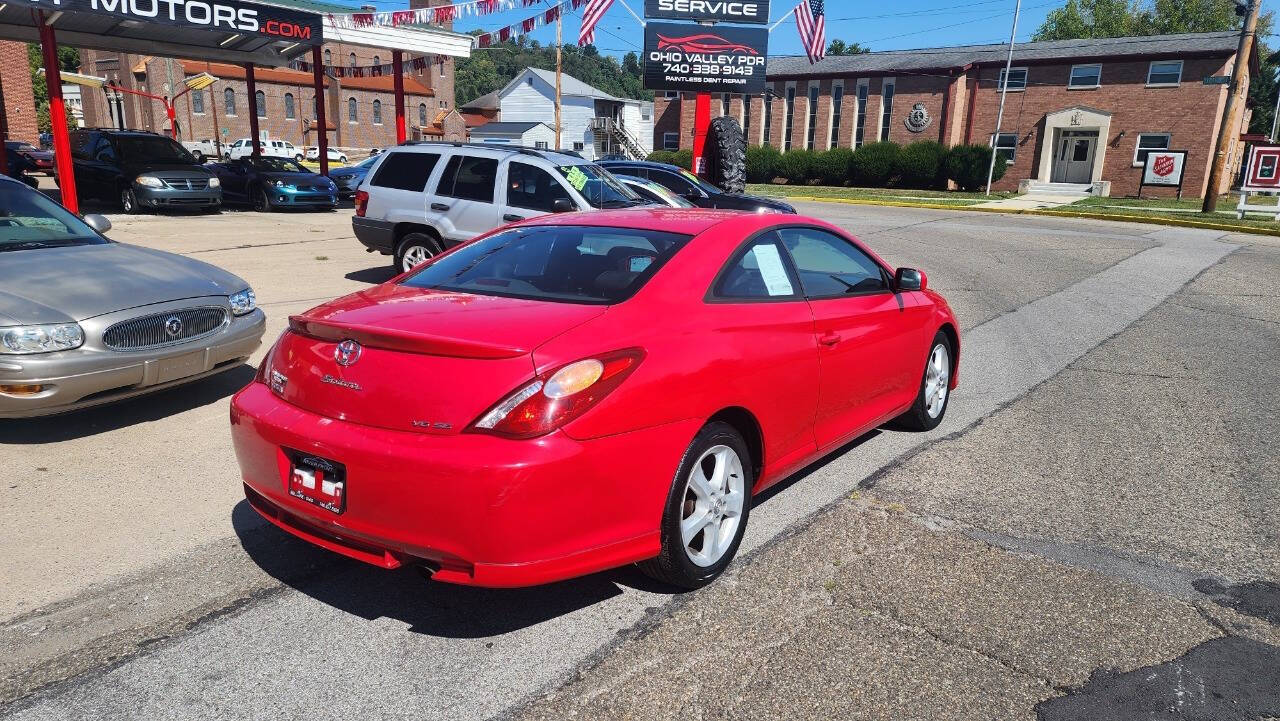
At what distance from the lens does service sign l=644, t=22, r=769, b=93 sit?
28719mm

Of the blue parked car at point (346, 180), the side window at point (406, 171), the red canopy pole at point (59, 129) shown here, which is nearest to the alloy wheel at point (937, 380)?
the side window at point (406, 171)

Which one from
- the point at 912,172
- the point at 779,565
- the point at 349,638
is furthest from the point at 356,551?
the point at 912,172

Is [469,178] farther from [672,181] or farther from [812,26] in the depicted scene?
[812,26]

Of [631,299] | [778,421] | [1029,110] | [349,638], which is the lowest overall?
[349,638]

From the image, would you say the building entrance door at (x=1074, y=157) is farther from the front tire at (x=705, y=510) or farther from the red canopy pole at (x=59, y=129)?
the front tire at (x=705, y=510)

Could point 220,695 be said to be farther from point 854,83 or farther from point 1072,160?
point 854,83

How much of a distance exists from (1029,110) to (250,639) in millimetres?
46036

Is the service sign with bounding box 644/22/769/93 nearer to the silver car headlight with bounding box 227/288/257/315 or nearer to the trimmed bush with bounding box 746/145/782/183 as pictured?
the trimmed bush with bounding box 746/145/782/183

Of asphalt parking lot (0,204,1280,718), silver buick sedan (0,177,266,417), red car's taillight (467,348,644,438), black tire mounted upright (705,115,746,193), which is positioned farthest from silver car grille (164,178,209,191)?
red car's taillight (467,348,644,438)

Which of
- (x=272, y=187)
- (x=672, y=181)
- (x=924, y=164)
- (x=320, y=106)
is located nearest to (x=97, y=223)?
(x=672, y=181)

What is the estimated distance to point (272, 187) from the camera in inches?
789

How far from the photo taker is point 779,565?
146 inches

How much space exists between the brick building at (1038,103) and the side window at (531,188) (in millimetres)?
36075

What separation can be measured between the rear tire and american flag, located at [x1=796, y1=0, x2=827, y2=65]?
1823cm
